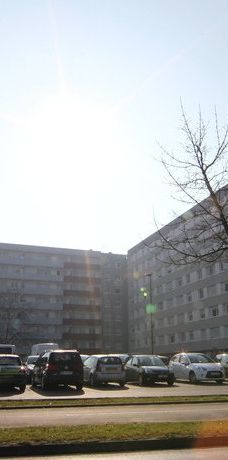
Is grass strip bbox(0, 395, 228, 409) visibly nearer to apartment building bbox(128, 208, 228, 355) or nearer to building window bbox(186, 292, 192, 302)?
apartment building bbox(128, 208, 228, 355)

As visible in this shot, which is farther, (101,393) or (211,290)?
(211,290)

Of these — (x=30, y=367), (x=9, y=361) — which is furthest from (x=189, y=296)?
(x=9, y=361)

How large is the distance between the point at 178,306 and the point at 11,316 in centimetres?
2206

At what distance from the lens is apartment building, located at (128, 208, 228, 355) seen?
61.4m

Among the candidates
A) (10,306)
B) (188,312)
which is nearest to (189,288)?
(188,312)

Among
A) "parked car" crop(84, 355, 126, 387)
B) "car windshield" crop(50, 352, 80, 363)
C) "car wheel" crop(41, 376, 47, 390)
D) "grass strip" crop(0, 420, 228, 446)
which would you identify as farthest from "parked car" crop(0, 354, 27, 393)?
"grass strip" crop(0, 420, 228, 446)

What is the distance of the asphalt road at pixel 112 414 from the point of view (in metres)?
12.2

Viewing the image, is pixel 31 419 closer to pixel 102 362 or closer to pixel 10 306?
pixel 102 362

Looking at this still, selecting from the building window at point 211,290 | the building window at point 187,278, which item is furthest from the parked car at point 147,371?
the building window at point 187,278

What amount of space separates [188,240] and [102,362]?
45.5 feet

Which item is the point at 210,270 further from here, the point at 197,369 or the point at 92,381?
the point at 92,381

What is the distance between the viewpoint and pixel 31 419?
1266cm

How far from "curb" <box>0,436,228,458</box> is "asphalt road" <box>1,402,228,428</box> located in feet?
8.51

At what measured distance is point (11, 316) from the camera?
247ft
